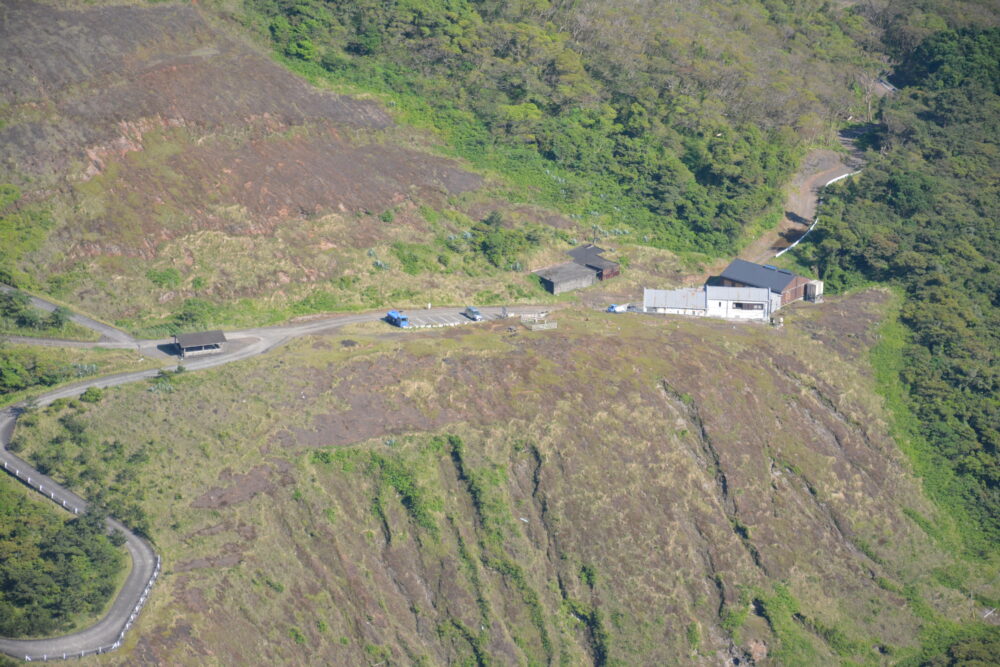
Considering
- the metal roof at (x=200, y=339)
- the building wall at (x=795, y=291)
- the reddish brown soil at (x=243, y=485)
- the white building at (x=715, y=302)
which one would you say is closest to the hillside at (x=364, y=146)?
the metal roof at (x=200, y=339)

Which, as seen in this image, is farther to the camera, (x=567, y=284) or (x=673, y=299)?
(x=567, y=284)

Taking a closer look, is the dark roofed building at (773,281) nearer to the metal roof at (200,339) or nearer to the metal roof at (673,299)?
the metal roof at (673,299)

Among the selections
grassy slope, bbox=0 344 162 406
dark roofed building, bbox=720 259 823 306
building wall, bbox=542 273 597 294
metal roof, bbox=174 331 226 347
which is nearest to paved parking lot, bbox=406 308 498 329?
building wall, bbox=542 273 597 294

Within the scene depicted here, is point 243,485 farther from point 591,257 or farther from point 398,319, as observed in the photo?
point 591,257

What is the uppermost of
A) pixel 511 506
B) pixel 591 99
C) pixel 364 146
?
pixel 364 146

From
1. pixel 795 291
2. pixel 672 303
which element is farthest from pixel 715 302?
pixel 795 291

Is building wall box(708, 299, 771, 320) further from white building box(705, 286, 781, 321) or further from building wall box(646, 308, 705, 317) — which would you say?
building wall box(646, 308, 705, 317)

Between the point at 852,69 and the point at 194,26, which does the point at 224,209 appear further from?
the point at 852,69
